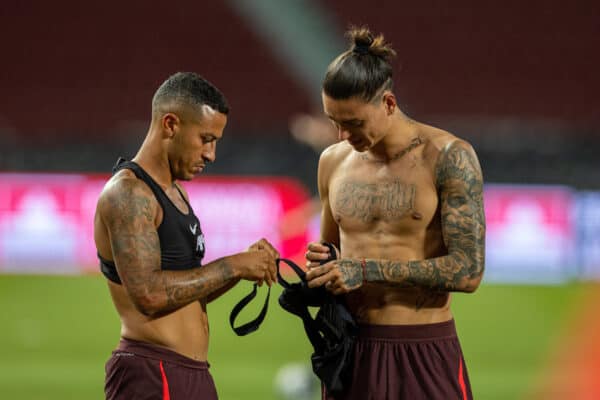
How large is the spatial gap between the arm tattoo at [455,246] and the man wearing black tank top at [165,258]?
524mm

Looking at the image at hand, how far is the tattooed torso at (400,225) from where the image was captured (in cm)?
423

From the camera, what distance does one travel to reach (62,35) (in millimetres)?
19641

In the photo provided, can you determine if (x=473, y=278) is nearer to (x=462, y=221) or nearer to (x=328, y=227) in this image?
(x=462, y=221)

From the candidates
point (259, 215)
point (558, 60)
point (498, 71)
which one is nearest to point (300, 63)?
point (498, 71)

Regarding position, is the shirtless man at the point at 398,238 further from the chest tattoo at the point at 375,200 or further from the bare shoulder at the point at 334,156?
the bare shoulder at the point at 334,156

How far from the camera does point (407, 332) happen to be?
422 centimetres

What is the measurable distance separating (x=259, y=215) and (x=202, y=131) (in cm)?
655

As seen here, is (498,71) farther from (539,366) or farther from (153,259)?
(153,259)

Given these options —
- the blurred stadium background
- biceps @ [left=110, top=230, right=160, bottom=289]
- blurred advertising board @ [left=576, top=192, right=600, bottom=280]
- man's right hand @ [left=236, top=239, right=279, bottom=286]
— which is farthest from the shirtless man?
blurred advertising board @ [left=576, top=192, right=600, bottom=280]

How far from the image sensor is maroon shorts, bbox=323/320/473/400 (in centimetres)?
416

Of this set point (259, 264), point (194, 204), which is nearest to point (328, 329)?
point (259, 264)

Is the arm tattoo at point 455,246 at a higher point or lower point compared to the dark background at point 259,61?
lower

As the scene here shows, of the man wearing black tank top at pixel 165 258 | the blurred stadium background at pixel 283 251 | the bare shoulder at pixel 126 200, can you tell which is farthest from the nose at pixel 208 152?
the blurred stadium background at pixel 283 251

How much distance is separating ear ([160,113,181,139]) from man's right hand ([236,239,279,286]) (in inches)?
22.0
